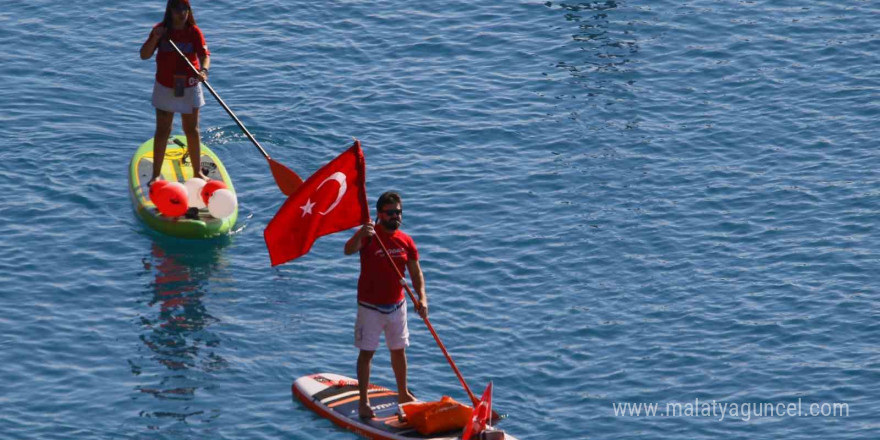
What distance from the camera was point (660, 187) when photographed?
1011 inches

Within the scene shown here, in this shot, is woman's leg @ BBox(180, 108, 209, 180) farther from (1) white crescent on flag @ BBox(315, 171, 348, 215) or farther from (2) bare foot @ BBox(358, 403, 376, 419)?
(2) bare foot @ BBox(358, 403, 376, 419)

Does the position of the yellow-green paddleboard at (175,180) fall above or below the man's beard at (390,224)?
above

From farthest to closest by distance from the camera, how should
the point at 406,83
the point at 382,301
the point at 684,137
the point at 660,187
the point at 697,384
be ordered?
the point at 406,83, the point at 684,137, the point at 660,187, the point at 697,384, the point at 382,301

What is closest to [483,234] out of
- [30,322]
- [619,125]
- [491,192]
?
[491,192]

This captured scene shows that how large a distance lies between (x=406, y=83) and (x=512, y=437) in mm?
13314

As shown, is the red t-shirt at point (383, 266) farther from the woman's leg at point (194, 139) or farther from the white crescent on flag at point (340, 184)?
the woman's leg at point (194, 139)

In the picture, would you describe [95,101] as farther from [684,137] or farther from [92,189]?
[684,137]

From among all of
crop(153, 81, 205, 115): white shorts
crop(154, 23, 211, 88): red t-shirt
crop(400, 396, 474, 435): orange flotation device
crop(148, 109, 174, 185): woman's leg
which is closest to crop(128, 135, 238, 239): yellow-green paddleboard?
crop(148, 109, 174, 185): woman's leg

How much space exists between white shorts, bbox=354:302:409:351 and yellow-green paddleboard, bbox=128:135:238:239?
6164 mm

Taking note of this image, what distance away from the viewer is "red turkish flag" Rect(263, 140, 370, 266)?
701 inches

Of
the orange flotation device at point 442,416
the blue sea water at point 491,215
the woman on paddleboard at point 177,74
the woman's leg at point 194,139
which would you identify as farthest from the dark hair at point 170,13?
the orange flotation device at point 442,416

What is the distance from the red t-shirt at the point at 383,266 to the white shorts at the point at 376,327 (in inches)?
6.5

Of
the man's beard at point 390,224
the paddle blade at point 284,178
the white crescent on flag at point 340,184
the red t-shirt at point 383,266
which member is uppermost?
the paddle blade at point 284,178

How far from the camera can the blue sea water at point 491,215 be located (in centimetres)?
1941
